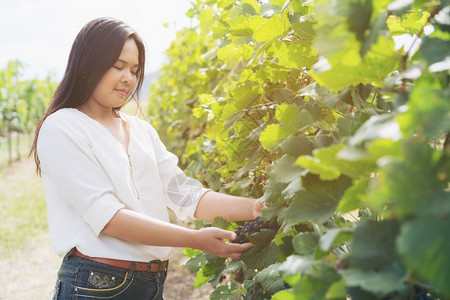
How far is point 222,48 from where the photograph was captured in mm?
2174

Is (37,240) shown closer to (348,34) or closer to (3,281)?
(3,281)

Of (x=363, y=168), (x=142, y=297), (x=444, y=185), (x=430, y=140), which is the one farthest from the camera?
(x=142, y=297)

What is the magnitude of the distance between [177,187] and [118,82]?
1.89 feet

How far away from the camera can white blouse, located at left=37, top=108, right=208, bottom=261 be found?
181cm

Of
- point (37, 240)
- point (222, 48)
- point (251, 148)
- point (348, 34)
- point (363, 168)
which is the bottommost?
point (37, 240)

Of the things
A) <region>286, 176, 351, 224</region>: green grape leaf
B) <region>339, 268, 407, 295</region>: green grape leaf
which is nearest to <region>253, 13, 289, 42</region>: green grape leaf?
<region>286, 176, 351, 224</region>: green grape leaf

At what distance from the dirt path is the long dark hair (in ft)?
9.98

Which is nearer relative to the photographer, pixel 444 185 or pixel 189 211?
pixel 444 185

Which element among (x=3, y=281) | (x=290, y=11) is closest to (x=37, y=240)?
(x=3, y=281)

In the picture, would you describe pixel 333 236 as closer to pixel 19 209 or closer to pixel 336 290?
pixel 336 290

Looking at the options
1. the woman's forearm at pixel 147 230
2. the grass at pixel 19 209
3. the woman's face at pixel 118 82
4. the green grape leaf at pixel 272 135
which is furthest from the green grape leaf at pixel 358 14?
the grass at pixel 19 209

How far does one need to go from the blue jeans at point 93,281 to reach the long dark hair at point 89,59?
0.62m

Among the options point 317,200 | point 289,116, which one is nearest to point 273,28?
point 289,116

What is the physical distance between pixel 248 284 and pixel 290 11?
973 mm
